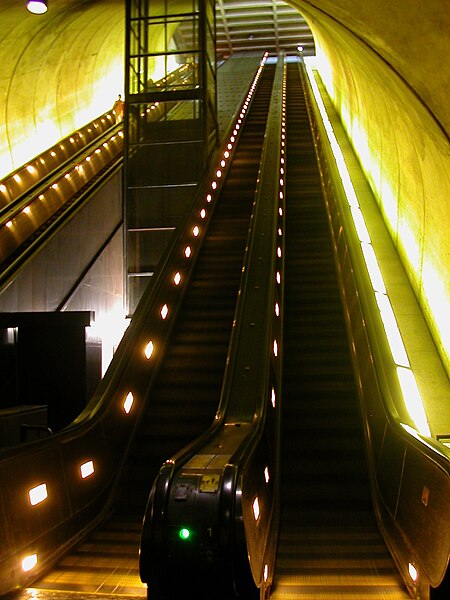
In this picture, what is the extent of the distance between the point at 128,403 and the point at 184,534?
290cm

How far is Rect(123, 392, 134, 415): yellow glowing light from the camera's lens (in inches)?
228

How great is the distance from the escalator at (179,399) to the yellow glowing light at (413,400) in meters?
1.85

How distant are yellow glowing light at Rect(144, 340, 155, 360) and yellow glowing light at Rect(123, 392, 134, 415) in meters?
0.73


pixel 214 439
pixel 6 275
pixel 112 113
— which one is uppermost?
pixel 112 113

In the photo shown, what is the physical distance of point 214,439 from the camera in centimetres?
418

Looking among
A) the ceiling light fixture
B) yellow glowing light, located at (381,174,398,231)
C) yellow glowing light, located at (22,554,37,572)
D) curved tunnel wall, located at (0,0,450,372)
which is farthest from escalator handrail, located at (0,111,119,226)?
yellow glowing light, located at (22,554,37,572)

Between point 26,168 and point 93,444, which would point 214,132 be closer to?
point 26,168

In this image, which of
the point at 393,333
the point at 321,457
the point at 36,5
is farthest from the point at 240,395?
the point at 36,5

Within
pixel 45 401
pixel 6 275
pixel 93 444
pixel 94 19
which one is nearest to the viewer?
pixel 93 444

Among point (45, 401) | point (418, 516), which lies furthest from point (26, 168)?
point (418, 516)

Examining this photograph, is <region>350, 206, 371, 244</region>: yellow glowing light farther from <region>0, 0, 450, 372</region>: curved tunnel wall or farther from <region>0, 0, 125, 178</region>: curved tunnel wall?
<region>0, 0, 125, 178</region>: curved tunnel wall

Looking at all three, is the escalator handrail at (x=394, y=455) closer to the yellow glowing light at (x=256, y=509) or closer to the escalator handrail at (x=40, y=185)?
the yellow glowing light at (x=256, y=509)

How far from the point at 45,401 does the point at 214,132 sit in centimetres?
900

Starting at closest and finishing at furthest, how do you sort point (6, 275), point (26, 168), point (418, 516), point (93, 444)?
point (418, 516)
point (93, 444)
point (6, 275)
point (26, 168)
